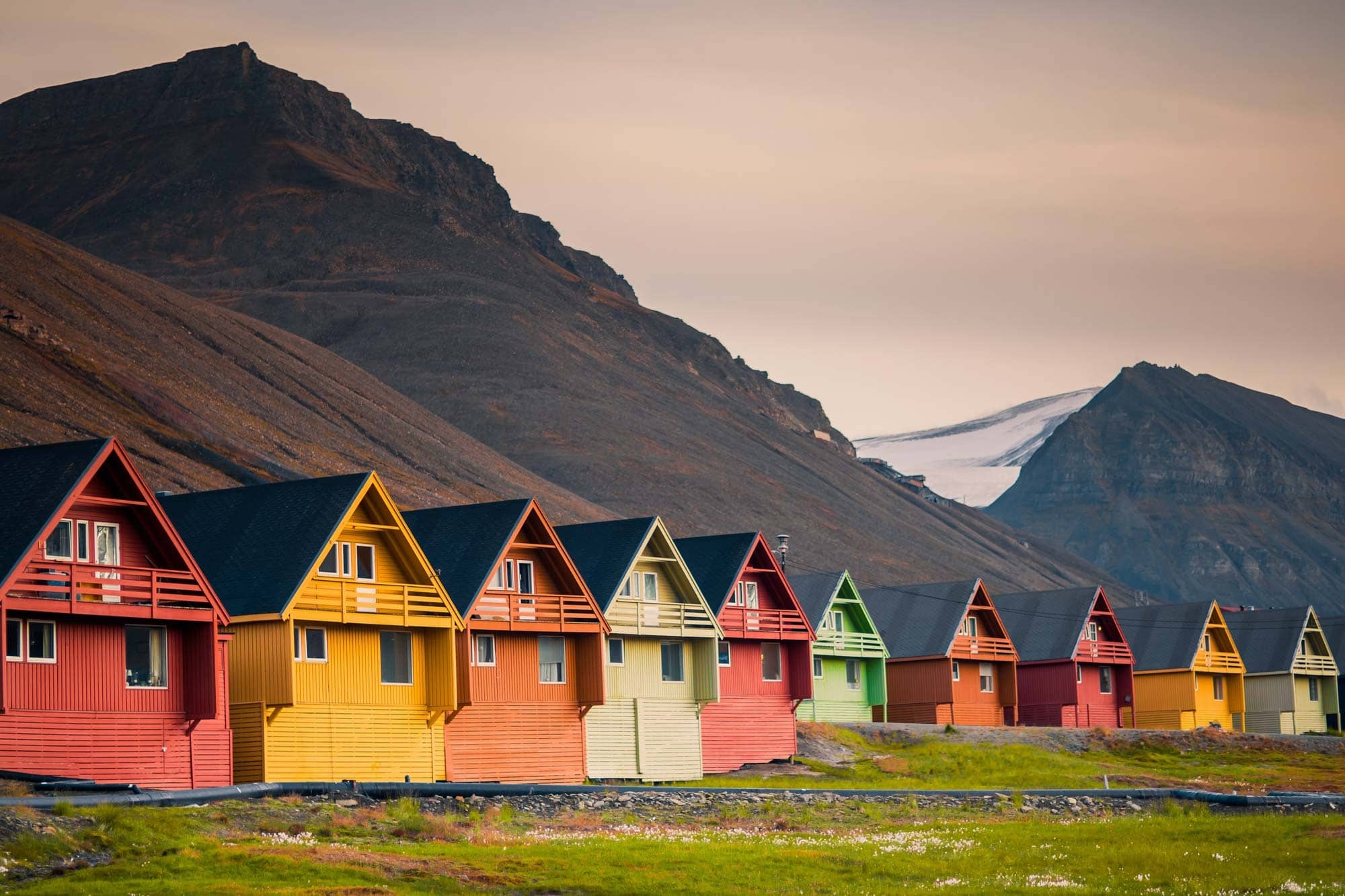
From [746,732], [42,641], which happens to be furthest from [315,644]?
[746,732]

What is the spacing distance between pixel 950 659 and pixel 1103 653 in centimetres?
1259

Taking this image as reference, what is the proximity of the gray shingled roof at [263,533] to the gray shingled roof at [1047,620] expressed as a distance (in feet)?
166

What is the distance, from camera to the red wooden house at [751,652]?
69250mm

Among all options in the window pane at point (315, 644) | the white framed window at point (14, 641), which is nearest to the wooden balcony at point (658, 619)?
the window pane at point (315, 644)

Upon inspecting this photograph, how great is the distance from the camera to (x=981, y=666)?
9031 centimetres

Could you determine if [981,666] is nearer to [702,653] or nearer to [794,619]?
[794,619]

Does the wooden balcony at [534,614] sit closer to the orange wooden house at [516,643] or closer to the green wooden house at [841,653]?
the orange wooden house at [516,643]

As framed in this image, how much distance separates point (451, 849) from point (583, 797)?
11298mm

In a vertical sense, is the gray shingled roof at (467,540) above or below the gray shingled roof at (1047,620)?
above

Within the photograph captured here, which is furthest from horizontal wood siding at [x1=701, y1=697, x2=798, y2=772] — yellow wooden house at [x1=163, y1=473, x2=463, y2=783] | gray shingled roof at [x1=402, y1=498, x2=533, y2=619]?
yellow wooden house at [x1=163, y1=473, x2=463, y2=783]

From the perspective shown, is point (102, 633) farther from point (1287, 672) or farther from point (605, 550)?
point (1287, 672)

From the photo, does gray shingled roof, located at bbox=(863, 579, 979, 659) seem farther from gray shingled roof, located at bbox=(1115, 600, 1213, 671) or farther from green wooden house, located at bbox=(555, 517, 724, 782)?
green wooden house, located at bbox=(555, 517, 724, 782)

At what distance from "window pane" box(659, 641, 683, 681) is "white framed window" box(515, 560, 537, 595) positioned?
8.45 meters

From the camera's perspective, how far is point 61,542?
147 ft
